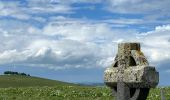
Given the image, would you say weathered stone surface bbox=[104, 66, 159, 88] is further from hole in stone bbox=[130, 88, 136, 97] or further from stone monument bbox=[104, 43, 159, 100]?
hole in stone bbox=[130, 88, 136, 97]

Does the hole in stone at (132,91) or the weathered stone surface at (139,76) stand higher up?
the weathered stone surface at (139,76)

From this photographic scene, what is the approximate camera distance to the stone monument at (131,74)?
16.9 m

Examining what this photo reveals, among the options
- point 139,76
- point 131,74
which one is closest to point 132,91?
point 131,74

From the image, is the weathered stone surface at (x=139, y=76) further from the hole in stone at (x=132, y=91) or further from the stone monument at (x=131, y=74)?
the hole in stone at (x=132, y=91)

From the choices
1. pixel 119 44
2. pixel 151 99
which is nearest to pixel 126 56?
pixel 119 44

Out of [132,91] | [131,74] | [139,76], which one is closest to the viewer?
[139,76]

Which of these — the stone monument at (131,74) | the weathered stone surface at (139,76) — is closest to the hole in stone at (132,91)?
the stone monument at (131,74)

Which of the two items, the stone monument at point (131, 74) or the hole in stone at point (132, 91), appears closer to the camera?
the stone monument at point (131, 74)

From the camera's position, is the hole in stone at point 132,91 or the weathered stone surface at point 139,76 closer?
the weathered stone surface at point 139,76

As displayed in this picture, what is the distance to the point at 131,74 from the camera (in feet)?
56.8

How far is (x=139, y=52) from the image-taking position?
56.8ft

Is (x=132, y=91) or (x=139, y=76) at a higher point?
(x=139, y=76)

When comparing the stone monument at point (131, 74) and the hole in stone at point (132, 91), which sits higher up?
the stone monument at point (131, 74)

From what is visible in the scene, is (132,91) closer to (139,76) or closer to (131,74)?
(131,74)
